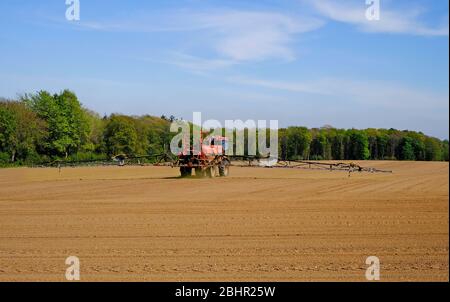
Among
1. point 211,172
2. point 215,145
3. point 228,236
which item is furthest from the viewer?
point 215,145

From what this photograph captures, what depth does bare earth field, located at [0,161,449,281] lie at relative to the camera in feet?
24.7

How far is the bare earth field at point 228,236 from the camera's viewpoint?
754 centimetres

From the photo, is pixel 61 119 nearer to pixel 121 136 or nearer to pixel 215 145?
pixel 121 136

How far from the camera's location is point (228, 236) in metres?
10.2

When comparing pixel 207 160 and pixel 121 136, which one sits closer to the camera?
pixel 207 160

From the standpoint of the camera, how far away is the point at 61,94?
1681 inches

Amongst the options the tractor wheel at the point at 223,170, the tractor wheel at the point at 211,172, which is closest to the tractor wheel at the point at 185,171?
the tractor wheel at the point at 211,172

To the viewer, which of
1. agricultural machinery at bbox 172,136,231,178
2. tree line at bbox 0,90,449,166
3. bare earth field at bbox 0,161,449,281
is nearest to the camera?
bare earth field at bbox 0,161,449,281

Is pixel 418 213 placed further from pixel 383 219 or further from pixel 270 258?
pixel 270 258

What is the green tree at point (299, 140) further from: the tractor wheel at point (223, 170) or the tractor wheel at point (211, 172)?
the tractor wheel at point (211, 172)

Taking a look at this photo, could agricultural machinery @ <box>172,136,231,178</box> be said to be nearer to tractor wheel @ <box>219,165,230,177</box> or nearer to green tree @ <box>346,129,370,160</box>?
tractor wheel @ <box>219,165,230,177</box>

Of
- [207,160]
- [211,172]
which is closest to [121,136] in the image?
[211,172]

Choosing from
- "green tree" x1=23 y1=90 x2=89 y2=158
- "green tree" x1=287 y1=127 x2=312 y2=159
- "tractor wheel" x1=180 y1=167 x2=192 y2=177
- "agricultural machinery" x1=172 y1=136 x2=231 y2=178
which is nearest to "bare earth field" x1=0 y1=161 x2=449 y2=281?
"agricultural machinery" x1=172 y1=136 x2=231 y2=178

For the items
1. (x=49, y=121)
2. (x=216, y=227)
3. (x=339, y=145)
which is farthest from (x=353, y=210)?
(x=339, y=145)
